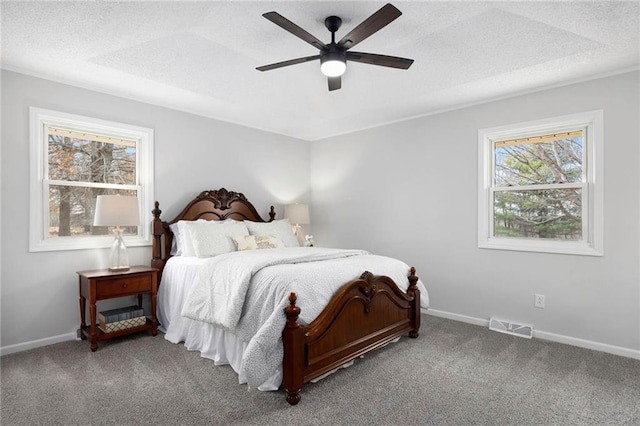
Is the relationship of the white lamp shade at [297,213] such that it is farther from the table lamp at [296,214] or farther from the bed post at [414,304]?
the bed post at [414,304]

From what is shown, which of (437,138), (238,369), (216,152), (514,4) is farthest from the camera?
(216,152)

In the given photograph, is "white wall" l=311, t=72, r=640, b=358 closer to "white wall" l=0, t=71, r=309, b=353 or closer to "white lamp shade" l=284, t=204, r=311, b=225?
"white lamp shade" l=284, t=204, r=311, b=225

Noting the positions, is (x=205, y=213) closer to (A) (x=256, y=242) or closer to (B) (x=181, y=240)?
(B) (x=181, y=240)

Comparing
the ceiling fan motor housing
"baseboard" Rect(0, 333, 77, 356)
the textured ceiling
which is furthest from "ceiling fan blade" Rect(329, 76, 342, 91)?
"baseboard" Rect(0, 333, 77, 356)

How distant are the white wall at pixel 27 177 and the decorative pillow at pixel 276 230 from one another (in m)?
0.65

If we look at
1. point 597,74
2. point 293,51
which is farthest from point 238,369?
point 597,74

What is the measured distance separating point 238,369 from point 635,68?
156 inches

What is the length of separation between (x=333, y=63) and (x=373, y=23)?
410 millimetres

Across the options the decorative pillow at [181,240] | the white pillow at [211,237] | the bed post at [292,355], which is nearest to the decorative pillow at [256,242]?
the white pillow at [211,237]

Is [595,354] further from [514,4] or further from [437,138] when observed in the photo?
[514,4]

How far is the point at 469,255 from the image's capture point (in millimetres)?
3984

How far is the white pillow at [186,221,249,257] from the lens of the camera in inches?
141

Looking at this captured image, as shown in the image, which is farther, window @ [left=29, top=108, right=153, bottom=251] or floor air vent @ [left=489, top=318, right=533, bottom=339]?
floor air vent @ [left=489, top=318, right=533, bottom=339]

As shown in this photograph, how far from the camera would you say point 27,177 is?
3145 millimetres
